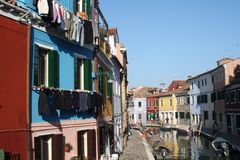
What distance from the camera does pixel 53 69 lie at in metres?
13.6

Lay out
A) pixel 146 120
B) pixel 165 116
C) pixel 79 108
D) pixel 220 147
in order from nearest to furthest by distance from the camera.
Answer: pixel 79 108 < pixel 220 147 < pixel 165 116 < pixel 146 120

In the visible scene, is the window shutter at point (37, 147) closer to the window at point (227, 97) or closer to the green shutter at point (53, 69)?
the green shutter at point (53, 69)

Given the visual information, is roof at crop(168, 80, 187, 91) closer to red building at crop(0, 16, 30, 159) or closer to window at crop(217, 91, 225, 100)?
window at crop(217, 91, 225, 100)

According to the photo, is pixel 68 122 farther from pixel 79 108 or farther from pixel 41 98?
pixel 41 98

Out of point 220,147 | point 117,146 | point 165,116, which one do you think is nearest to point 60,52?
point 117,146

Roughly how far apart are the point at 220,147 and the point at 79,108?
24.6m

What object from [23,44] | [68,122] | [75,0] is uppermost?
[75,0]

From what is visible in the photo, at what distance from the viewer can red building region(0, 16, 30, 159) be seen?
1079cm

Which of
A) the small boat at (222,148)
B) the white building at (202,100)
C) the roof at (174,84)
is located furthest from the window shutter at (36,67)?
the roof at (174,84)

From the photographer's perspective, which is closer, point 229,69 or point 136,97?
point 229,69

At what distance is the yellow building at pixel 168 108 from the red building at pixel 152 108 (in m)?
1.97

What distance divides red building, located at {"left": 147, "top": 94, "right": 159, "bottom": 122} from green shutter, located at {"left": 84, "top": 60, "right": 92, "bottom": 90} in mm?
77001

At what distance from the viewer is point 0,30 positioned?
419 inches

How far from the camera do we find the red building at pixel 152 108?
93.9 m
